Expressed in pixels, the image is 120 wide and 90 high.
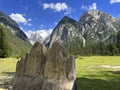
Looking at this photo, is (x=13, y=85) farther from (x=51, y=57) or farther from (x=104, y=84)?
(x=104, y=84)

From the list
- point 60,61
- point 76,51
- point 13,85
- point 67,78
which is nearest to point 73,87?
point 67,78

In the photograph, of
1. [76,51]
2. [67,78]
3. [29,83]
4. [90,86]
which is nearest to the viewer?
[67,78]

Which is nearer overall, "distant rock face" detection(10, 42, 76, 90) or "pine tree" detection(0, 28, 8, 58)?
"distant rock face" detection(10, 42, 76, 90)

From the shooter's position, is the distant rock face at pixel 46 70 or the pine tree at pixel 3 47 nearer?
the distant rock face at pixel 46 70

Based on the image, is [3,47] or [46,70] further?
[3,47]

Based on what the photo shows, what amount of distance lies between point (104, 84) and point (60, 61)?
790 cm

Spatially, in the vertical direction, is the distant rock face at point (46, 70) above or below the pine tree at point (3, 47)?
below

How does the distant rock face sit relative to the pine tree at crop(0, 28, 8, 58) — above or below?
below

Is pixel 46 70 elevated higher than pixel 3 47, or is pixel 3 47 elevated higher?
pixel 3 47

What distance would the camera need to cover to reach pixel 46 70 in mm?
20391

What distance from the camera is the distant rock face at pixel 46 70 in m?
19.2

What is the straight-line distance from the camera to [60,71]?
19.4 meters

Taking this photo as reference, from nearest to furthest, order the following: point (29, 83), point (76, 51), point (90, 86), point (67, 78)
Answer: point (67, 78) → point (29, 83) → point (90, 86) → point (76, 51)

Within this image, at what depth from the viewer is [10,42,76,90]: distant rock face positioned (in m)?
19.2
